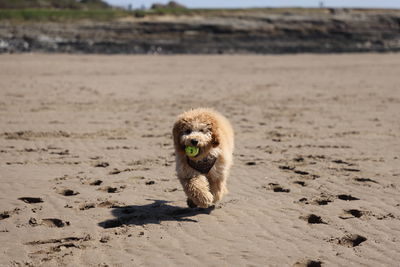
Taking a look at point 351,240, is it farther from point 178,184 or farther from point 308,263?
point 178,184

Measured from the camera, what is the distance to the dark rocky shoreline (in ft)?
104

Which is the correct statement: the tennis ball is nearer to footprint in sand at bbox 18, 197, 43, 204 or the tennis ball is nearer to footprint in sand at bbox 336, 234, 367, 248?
footprint in sand at bbox 336, 234, 367, 248

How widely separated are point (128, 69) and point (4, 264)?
698 inches

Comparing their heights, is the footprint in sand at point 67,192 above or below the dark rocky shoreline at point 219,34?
below

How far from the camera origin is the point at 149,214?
5.62 meters

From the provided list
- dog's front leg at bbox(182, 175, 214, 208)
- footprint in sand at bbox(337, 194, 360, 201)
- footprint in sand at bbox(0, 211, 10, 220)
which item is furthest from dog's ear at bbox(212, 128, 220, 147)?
footprint in sand at bbox(0, 211, 10, 220)

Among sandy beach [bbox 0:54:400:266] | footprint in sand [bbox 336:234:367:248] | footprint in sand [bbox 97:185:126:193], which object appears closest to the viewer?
sandy beach [bbox 0:54:400:266]

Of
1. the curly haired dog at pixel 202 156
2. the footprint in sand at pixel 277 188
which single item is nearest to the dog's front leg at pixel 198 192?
the curly haired dog at pixel 202 156

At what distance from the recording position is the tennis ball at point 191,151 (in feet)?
17.4

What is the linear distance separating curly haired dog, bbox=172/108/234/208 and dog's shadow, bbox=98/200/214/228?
16 centimetres

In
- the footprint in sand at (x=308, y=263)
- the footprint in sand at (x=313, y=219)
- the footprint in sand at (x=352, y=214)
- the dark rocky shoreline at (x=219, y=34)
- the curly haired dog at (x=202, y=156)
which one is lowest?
the footprint in sand at (x=308, y=263)

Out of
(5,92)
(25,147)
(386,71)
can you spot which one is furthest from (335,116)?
(386,71)

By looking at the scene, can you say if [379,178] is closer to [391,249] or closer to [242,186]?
[242,186]

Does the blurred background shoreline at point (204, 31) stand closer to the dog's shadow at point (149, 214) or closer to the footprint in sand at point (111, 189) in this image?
the footprint in sand at point (111, 189)
